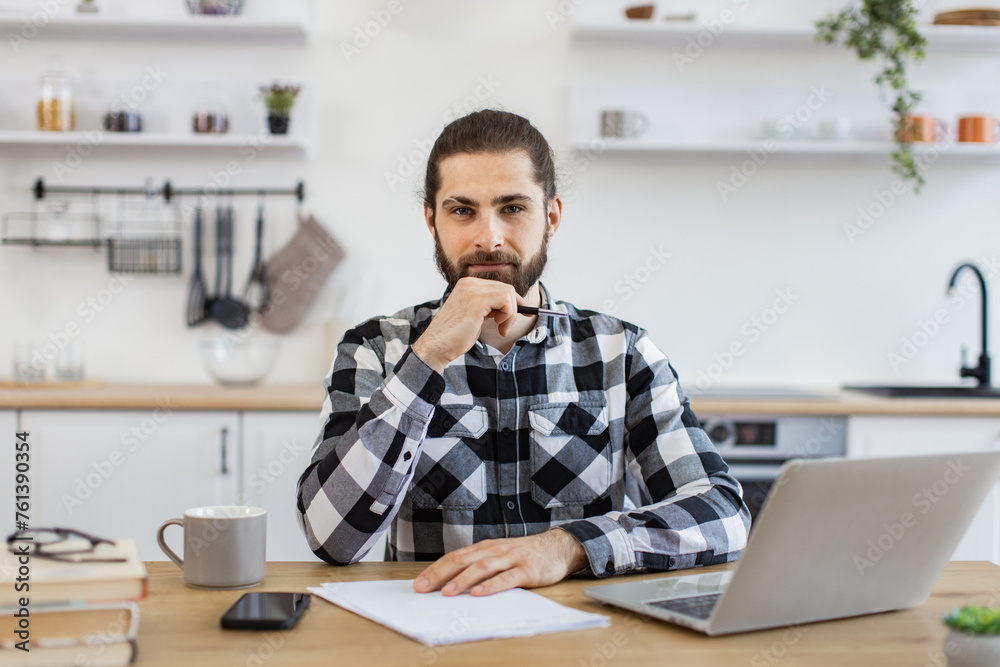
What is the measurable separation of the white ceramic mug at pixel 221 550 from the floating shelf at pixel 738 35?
2352 mm

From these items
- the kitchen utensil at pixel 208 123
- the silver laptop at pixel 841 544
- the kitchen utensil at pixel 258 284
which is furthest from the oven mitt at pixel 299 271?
the silver laptop at pixel 841 544

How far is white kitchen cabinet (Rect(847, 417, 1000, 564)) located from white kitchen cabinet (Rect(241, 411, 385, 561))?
5.02 ft

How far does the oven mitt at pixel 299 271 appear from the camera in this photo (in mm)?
3104

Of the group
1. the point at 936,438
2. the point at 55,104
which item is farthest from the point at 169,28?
the point at 936,438

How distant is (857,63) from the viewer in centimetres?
315

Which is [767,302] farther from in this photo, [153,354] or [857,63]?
[153,354]

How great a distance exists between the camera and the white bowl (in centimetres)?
282

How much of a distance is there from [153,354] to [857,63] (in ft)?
8.48

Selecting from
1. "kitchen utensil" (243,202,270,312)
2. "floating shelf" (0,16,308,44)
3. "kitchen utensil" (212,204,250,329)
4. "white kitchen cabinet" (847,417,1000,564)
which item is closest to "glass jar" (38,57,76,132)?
"floating shelf" (0,16,308,44)

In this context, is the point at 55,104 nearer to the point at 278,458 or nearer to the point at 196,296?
the point at 196,296

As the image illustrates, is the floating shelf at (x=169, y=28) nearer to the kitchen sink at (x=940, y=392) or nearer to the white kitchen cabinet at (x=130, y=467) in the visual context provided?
the white kitchen cabinet at (x=130, y=467)

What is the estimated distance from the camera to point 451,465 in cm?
151

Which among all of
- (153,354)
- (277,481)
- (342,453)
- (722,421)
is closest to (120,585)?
(342,453)

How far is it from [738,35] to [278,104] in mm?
1521
